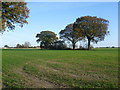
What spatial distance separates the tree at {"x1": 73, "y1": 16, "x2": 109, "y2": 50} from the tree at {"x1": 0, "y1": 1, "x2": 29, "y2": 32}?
30663 millimetres

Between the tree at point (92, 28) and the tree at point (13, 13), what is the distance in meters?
30.7

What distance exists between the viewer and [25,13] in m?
21.1

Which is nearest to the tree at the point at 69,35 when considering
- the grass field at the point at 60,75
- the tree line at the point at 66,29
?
the tree line at the point at 66,29

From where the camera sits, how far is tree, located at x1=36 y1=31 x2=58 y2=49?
6706 centimetres

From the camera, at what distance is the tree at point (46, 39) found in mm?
67062

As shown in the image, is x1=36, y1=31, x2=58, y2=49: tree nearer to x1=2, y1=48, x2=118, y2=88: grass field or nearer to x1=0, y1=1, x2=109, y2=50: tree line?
x1=0, y1=1, x2=109, y2=50: tree line

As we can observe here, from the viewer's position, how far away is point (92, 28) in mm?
47625

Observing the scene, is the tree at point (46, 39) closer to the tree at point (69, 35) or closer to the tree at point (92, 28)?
the tree at point (69, 35)

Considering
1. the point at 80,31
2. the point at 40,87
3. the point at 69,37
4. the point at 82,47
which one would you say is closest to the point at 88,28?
the point at 80,31

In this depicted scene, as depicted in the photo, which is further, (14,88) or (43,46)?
(43,46)

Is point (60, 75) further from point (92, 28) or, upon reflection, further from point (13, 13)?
point (92, 28)

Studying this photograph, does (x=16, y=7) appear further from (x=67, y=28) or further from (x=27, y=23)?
(x=67, y=28)

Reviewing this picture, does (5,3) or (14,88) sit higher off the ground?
(5,3)

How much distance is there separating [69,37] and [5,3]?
4626cm
